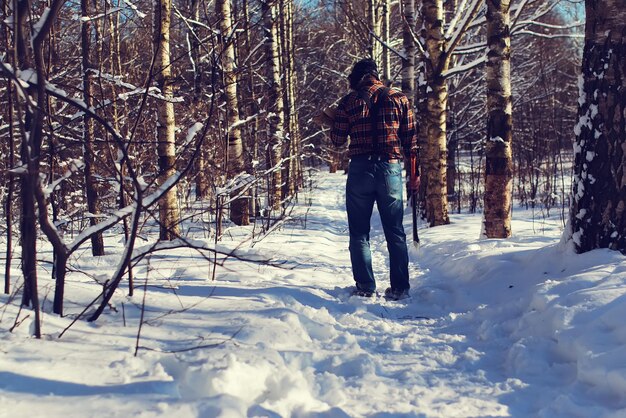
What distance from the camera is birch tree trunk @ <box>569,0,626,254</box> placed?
4.06m

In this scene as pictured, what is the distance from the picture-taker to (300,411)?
7.65 feet

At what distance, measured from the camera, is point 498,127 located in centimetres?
669

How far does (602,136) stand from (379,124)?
5.39 ft

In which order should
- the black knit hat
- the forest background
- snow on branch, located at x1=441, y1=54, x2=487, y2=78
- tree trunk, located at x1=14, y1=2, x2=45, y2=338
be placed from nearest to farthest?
tree trunk, located at x1=14, y1=2, x2=45, y2=338 < the forest background < the black knit hat < snow on branch, located at x1=441, y1=54, x2=487, y2=78

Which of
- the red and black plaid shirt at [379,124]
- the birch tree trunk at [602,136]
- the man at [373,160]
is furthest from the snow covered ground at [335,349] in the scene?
the red and black plaid shirt at [379,124]

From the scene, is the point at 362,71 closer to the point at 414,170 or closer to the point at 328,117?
the point at 328,117

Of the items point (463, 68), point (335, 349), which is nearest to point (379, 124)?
point (335, 349)

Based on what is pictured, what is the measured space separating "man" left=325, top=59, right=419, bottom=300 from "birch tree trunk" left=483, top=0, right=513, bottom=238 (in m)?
2.22

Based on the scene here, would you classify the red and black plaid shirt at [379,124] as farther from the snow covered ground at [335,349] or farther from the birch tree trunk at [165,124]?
the birch tree trunk at [165,124]

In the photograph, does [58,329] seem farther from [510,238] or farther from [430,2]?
[430,2]

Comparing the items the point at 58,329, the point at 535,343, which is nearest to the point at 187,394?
the point at 58,329

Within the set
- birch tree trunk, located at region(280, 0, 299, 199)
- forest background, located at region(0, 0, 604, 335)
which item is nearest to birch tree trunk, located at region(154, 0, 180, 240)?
forest background, located at region(0, 0, 604, 335)

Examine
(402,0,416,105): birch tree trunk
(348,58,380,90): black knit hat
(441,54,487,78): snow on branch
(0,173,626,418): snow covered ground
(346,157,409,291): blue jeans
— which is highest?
(402,0,416,105): birch tree trunk

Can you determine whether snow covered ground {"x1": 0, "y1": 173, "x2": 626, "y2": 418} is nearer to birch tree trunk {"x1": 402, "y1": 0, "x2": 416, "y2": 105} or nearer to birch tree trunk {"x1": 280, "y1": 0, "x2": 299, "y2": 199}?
birch tree trunk {"x1": 402, "y1": 0, "x2": 416, "y2": 105}
